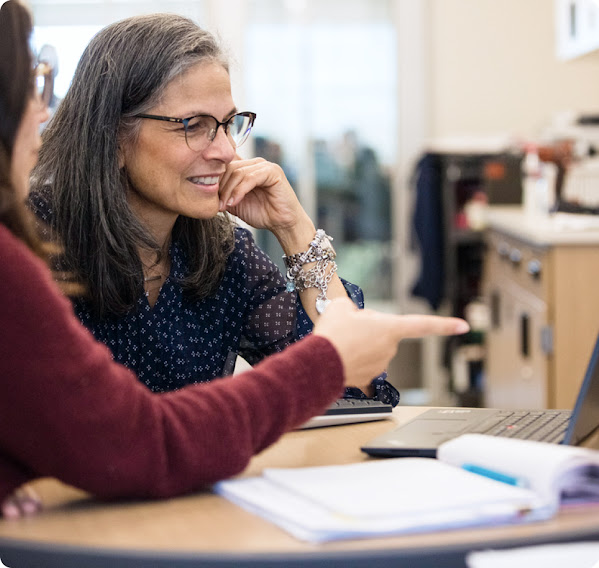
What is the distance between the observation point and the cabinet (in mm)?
2828

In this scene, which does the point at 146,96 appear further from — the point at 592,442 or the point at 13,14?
the point at 592,442

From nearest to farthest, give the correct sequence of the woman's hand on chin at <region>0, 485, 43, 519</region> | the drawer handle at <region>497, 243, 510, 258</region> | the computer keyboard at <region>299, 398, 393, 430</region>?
the woman's hand on chin at <region>0, 485, 43, 519</region>, the computer keyboard at <region>299, 398, 393, 430</region>, the drawer handle at <region>497, 243, 510, 258</region>

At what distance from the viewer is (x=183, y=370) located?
4.99ft

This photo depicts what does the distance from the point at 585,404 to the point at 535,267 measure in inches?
79.6

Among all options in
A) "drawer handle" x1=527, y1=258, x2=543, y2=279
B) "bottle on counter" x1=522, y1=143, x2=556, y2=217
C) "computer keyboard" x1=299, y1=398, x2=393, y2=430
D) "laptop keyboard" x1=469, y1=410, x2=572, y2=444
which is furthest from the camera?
"bottle on counter" x1=522, y1=143, x2=556, y2=217

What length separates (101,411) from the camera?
833mm

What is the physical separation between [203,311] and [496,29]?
157 inches

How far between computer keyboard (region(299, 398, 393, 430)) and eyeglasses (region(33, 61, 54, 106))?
1.73 feet

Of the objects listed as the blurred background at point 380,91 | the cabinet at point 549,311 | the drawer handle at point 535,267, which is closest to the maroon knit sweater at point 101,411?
the cabinet at point 549,311

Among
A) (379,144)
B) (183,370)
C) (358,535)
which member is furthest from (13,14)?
(379,144)

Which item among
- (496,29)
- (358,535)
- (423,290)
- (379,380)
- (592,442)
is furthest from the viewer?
(496,29)

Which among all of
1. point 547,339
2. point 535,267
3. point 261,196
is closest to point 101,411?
point 261,196

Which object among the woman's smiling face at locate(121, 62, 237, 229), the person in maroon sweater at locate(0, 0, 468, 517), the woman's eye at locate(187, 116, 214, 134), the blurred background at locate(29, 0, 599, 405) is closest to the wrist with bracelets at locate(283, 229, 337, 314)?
the woman's smiling face at locate(121, 62, 237, 229)

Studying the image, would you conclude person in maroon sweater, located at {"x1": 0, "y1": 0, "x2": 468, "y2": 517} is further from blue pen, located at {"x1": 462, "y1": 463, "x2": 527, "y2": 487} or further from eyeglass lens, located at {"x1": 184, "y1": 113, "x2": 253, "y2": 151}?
eyeglass lens, located at {"x1": 184, "y1": 113, "x2": 253, "y2": 151}
